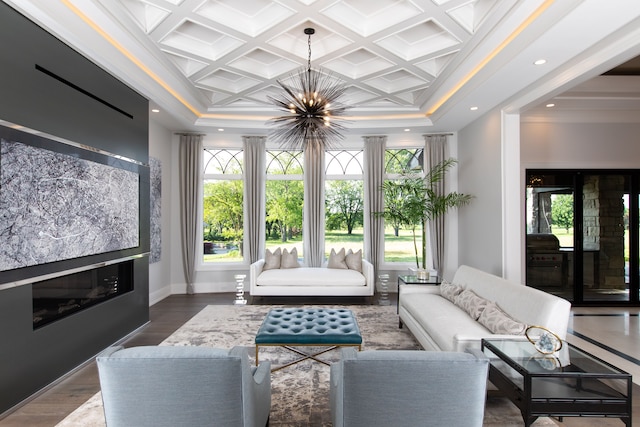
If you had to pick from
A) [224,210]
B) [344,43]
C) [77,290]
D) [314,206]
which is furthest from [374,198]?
[77,290]

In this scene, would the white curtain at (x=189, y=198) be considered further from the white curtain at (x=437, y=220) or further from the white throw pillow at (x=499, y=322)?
the white throw pillow at (x=499, y=322)

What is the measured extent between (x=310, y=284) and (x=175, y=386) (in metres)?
4.22

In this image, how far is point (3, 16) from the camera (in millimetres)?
2533

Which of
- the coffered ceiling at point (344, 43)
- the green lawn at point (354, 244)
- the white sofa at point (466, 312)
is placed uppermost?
the coffered ceiling at point (344, 43)

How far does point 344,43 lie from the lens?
398 cm

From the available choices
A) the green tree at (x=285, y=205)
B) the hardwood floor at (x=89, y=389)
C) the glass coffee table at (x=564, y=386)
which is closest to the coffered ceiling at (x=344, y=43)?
the green tree at (x=285, y=205)

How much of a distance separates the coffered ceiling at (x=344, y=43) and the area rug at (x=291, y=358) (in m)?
3.03

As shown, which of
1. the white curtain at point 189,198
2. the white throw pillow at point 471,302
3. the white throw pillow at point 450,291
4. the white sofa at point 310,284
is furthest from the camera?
the white curtain at point 189,198

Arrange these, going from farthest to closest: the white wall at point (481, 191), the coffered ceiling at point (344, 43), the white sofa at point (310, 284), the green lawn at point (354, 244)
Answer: the green lawn at point (354, 244)
the white sofa at point (310, 284)
the white wall at point (481, 191)
the coffered ceiling at point (344, 43)

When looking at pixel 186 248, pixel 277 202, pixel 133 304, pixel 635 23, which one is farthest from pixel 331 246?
pixel 635 23

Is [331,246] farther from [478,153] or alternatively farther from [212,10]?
[212,10]

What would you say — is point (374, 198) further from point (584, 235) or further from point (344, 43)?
point (584, 235)

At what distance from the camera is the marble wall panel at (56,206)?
255cm

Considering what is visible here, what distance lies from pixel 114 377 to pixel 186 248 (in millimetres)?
5030
